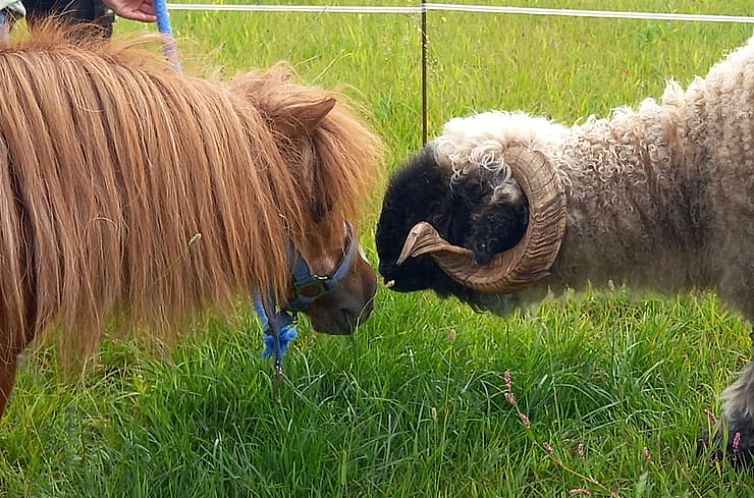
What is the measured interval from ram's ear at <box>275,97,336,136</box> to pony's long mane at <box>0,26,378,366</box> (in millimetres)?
13

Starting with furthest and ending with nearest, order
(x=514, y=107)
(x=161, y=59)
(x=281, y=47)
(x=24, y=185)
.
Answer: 1. (x=281, y=47)
2. (x=514, y=107)
3. (x=161, y=59)
4. (x=24, y=185)

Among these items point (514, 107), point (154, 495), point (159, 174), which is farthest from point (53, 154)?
point (514, 107)

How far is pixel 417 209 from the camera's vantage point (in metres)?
3.00

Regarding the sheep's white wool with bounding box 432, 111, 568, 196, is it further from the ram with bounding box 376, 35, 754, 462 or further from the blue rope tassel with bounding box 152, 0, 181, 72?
the blue rope tassel with bounding box 152, 0, 181, 72

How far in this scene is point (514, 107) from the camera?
538 cm

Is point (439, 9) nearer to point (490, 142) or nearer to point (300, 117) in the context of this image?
point (490, 142)

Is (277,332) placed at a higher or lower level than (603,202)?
lower

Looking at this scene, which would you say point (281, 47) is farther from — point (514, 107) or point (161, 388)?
point (161, 388)

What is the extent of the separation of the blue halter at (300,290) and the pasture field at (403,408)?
0.44ft

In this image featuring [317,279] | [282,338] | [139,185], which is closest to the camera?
[139,185]

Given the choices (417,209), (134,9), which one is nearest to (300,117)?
(417,209)

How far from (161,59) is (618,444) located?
1.86m

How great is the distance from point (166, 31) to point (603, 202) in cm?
142

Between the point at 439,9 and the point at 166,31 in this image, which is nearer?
the point at 166,31
